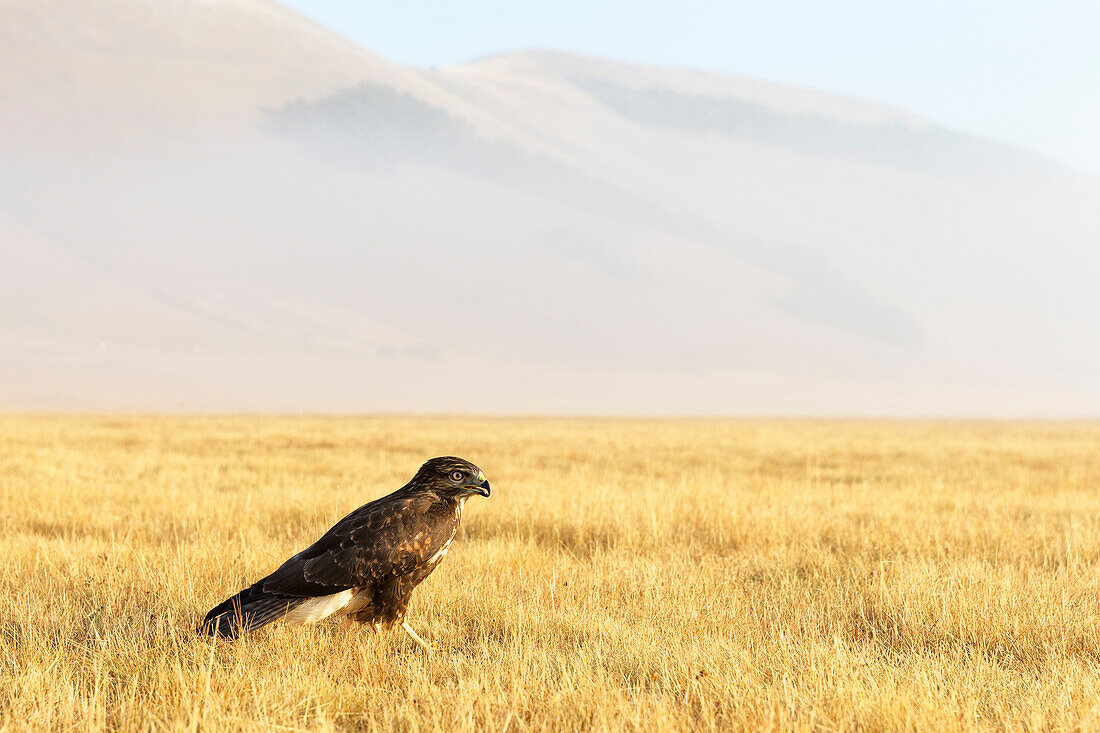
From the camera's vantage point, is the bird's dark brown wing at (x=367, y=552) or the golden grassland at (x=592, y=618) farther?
the bird's dark brown wing at (x=367, y=552)

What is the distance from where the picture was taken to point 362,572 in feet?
15.3

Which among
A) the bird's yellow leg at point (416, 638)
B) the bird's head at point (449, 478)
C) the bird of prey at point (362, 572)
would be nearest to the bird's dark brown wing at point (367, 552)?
the bird of prey at point (362, 572)

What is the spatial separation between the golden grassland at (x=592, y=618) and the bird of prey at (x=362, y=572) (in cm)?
22

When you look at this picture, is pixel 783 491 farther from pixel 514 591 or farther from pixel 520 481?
pixel 514 591

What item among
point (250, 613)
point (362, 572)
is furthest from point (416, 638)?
point (250, 613)

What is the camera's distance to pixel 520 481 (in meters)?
15.0

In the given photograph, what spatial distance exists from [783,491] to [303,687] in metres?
10.7

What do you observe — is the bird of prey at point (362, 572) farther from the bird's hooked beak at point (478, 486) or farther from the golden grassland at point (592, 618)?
the golden grassland at point (592, 618)

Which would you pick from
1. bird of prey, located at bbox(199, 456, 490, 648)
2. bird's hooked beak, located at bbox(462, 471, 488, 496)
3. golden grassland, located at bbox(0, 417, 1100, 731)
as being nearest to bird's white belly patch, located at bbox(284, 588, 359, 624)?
bird of prey, located at bbox(199, 456, 490, 648)

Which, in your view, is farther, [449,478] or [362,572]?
[449,478]

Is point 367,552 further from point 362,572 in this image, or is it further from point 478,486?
point 478,486

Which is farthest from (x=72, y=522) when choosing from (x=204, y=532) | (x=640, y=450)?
(x=640, y=450)

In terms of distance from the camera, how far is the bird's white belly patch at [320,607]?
185 inches

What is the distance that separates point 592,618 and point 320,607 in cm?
172
